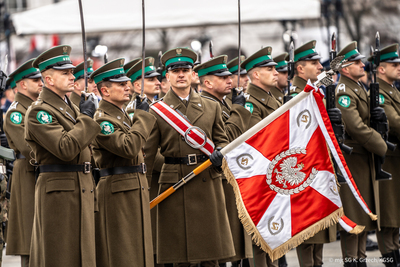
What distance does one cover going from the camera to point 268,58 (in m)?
7.60

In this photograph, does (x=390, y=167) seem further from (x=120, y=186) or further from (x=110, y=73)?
(x=110, y=73)

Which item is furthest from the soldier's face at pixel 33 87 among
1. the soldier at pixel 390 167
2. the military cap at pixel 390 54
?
the military cap at pixel 390 54

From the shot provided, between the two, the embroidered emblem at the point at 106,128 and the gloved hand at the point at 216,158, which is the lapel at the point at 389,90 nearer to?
the gloved hand at the point at 216,158

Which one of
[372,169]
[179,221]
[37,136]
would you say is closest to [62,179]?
[37,136]

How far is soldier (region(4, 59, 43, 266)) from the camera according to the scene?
711 cm

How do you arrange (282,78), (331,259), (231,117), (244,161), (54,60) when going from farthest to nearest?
(282,78)
(331,259)
(231,117)
(244,161)
(54,60)

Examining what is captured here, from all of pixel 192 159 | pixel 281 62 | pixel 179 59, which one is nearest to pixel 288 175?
pixel 192 159

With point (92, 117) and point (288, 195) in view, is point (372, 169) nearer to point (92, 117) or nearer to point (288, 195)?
point (288, 195)

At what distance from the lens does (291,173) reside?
5.68 metres

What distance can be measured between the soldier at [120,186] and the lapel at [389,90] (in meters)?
3.68

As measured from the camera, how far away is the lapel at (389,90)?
8.12 meters

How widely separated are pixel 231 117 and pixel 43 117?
2.26 m

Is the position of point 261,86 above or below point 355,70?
below

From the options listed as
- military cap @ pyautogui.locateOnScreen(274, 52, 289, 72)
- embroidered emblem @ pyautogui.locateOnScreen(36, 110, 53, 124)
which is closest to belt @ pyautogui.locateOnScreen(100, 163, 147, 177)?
embroidered emblem @ pyautogui.locateOnScreen(36, 110, 53, 124)
